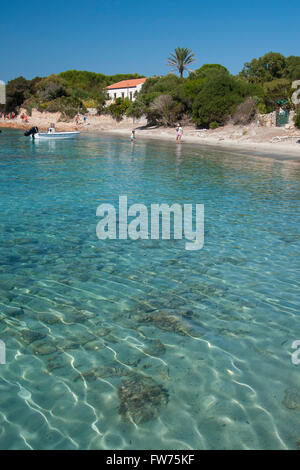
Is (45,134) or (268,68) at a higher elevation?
(268,68)

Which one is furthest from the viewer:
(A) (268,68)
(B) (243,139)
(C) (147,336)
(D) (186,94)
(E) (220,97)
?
(A) (268,68)

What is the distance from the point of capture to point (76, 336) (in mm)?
4812

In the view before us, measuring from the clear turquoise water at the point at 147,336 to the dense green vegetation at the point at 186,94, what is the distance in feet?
101

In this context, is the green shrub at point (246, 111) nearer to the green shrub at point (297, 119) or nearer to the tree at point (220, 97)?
the tree at point (220, 97)

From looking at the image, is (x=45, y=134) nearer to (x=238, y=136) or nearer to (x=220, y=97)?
(x=238, y=136)

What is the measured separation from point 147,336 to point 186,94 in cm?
5371

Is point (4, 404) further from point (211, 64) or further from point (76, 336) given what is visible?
point (211, 64)

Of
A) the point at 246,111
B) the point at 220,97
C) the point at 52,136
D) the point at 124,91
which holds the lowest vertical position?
the point at 52,136

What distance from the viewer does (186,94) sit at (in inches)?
2130

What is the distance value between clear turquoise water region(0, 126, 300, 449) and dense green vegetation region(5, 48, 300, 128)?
101 ft

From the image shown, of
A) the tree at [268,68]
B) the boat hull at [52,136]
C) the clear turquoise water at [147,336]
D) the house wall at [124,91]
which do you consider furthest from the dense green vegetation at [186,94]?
the clear turquoise water at [147,336]

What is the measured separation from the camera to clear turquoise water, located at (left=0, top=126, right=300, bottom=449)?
348 cm

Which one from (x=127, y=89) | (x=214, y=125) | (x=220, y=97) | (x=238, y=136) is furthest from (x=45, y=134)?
(x=127, y=89)

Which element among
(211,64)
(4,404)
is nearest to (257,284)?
(4,404)
